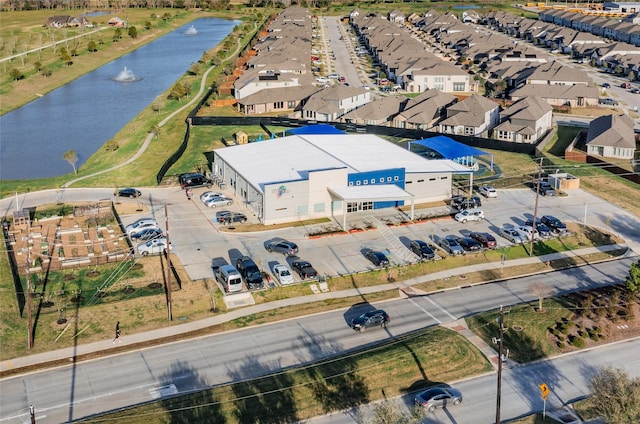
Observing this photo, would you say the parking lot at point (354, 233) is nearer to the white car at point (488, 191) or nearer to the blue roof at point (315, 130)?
the white car at point (488, 191)

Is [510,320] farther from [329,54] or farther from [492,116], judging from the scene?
[329,54]

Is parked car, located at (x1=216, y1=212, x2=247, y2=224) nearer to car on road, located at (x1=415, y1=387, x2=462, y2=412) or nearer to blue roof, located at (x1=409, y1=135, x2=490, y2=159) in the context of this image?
blue roof, located at (x1=409, y1=135, x2=490, y2=159)

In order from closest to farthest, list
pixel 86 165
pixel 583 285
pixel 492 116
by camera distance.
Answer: pixel 583 285, pixel 86 165, pixel 492 116

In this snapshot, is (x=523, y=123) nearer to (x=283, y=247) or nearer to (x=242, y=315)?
(x=283, y=247)

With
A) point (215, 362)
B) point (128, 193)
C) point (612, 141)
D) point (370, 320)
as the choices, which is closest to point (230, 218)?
point (128, 193)

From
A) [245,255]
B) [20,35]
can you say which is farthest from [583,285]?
[20,35]

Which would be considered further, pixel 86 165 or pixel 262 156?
pixel 86 165

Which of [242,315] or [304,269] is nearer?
[242,315]
